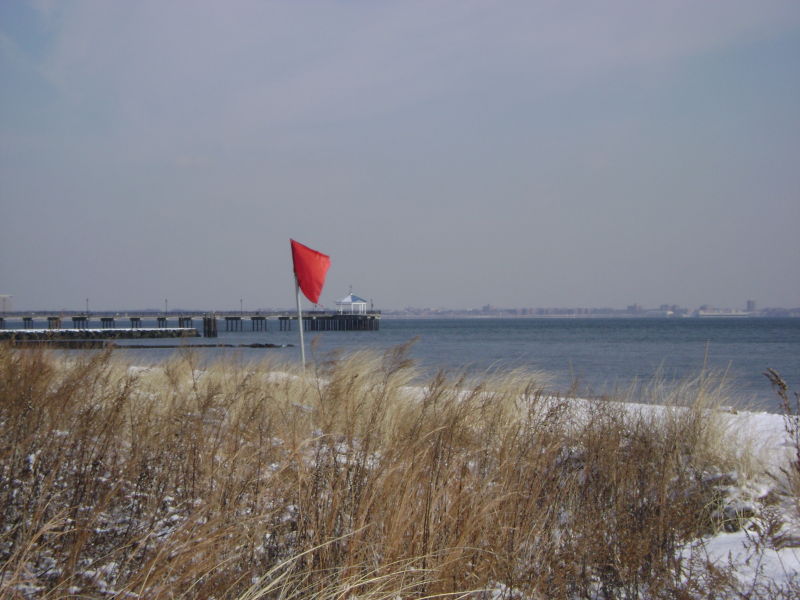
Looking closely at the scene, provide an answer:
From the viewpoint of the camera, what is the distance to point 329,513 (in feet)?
11.0

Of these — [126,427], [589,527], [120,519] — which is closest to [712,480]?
[589,527]

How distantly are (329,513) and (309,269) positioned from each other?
30.8 feet

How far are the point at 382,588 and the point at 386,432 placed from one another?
352cm

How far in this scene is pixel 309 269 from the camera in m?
12.5

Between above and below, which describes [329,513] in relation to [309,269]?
below

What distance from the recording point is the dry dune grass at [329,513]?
294 centimetres

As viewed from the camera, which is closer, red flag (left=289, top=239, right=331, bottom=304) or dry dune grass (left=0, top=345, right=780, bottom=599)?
dry dune grass (left=0, top=345, right=780, bottom=599)

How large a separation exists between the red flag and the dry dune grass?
7015 millimetres

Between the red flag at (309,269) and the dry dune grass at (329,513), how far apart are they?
7.02m

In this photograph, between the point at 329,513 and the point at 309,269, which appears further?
the point at 309,269

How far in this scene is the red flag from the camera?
40.4 feet

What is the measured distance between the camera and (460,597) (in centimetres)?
299

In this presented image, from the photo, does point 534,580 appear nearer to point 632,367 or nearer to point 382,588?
point 382,588

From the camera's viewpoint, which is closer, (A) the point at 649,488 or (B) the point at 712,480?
(A) the point at 649,488
